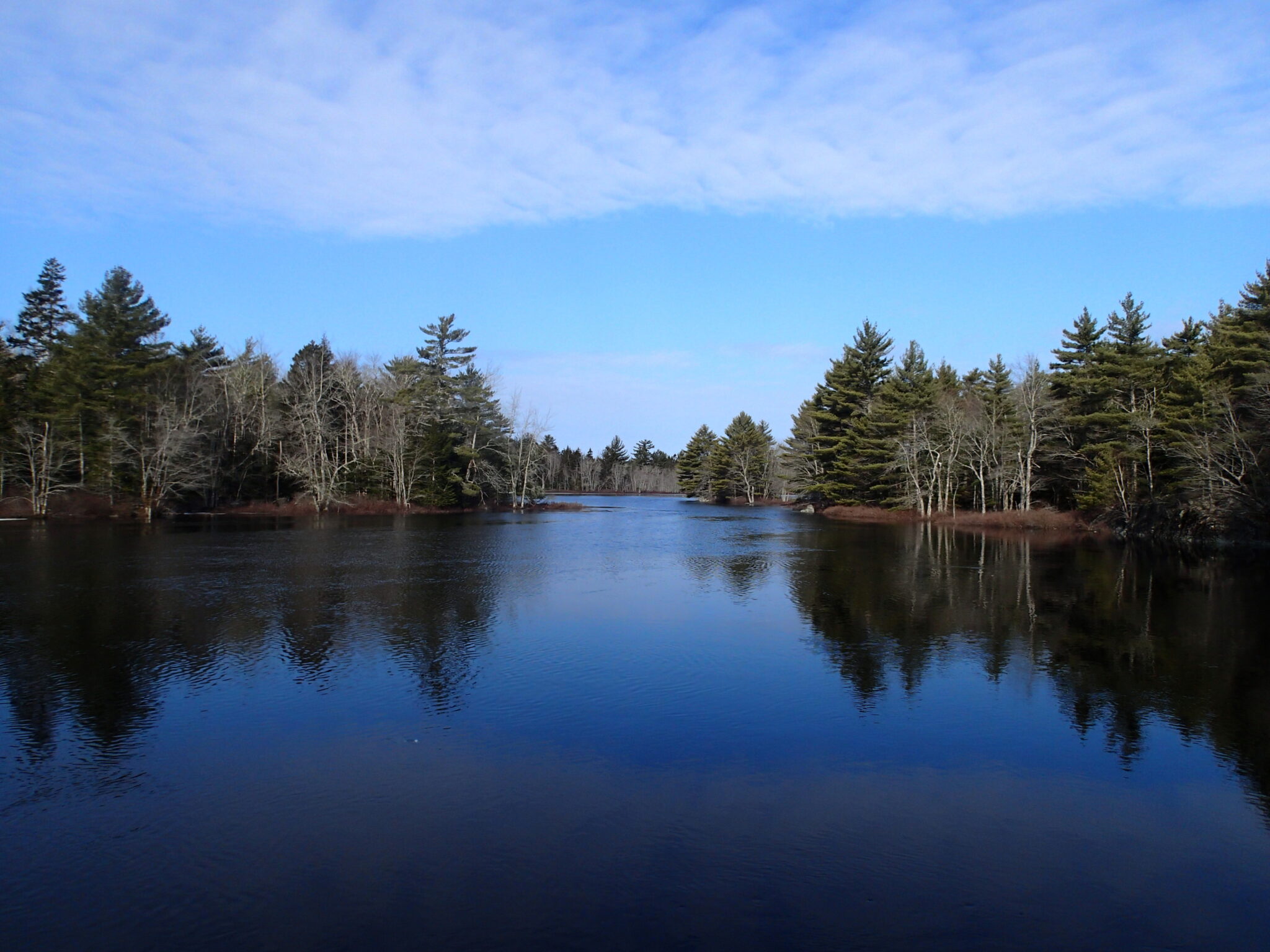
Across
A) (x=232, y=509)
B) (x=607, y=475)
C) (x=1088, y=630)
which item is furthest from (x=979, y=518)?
(x=607, y=475)

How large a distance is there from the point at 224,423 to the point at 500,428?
22.0m

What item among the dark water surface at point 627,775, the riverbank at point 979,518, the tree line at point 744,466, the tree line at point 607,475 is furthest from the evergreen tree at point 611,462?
the dark water surface at point 627,775

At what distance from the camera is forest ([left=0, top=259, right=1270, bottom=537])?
112 ft

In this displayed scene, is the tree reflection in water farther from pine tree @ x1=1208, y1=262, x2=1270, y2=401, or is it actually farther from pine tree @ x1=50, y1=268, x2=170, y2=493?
pine tree @ x1=50, y1=268, x2=170, y2=493

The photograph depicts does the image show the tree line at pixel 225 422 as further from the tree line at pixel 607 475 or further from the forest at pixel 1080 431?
the tree line at pixel 607 475

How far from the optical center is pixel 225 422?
53.5 meters

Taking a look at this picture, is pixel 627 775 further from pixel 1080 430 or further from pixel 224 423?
pixel 224 423

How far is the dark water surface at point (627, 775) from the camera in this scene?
542 centimetres

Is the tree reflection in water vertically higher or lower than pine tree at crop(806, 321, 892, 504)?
lower

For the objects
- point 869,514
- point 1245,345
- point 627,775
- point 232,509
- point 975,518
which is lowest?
point 627,775

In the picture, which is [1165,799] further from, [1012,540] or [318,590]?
[1012,540]

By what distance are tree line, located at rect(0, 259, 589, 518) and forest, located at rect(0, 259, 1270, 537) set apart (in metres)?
0.16

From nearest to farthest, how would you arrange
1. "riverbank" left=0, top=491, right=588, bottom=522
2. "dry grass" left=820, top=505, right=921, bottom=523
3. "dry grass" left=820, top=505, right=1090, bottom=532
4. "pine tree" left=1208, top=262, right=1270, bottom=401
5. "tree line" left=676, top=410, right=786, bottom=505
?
1. "pine tree" left=1208, top=262, right=1270, bottom=401
2. "dry grass" left=820, top=505, right=1090, bottom=532
3. "riverbank" left=0, top=491, right=588, bottom=522
4. "dry grass" left=820, top=505, right=921, bottom=523
5. "tree line" left=676, top=410, right=786, bottom=505

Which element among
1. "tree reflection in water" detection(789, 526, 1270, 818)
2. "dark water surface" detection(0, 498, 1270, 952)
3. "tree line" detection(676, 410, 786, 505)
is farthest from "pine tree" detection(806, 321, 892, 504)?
"dark water surface" detection(0, 498, 1270, 952)
